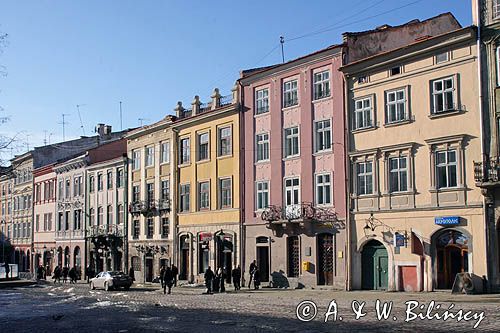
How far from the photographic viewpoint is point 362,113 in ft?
120

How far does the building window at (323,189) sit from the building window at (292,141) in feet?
8.32

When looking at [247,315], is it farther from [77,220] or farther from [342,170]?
[77,220]

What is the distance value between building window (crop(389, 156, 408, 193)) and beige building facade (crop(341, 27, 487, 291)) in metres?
0.05

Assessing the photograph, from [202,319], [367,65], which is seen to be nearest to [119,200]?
[367,65]

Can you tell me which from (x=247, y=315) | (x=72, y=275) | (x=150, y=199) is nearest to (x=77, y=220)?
(x=72, y=275)

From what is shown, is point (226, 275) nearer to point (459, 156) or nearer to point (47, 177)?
point (459, 156)

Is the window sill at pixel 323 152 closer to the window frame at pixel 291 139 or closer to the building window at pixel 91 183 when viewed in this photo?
the window frame at pixel 291 139

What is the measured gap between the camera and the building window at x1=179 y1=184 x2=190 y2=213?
50094 mm

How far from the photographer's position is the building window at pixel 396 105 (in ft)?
113

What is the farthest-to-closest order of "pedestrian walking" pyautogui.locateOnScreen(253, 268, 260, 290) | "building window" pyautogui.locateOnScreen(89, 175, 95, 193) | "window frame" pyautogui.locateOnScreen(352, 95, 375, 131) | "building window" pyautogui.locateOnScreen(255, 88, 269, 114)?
"building window" pyautogui.locateOnScreen(89, 175, 95, 193) < "building window" pyautogui.locateOnScreen(255, 88, 269, 114) < "pedestrian walking" pyautogui.locateOnScreen(253, 268, 260, 290) < "window frame" pyautogui.locateOnScreen(352, 95, 375, 131)

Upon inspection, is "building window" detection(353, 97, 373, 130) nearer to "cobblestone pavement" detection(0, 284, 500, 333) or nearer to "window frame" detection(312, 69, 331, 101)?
"window frame" detection(312, 69, 331, 101)

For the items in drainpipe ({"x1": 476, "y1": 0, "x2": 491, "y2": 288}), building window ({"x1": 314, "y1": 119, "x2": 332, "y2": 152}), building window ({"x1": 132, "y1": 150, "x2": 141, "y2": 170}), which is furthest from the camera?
building window ({"x1": 132, "y1": 150, "x2": 141, "y2": 170})

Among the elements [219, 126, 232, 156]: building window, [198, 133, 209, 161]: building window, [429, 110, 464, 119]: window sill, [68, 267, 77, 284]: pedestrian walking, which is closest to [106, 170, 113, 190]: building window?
[68, 267, 77, 284]: pedestrian walking

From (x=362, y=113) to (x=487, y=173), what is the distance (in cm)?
837
